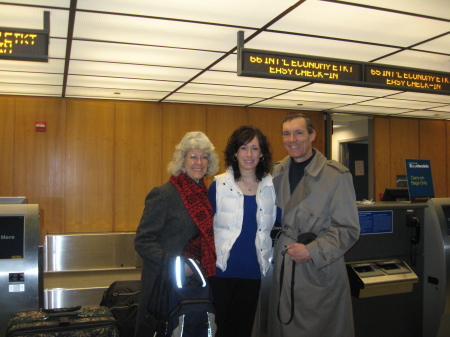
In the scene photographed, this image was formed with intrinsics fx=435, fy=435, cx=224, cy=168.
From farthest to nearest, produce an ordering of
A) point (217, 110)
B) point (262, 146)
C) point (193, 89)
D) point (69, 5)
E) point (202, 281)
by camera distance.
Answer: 1. point (217, 110)
2. point (193, 89)
3. point (69, 5)
4. point (262, 146)
5. point (202, 281)

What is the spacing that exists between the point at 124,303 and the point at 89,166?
4.02m

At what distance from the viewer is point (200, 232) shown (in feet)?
7.96

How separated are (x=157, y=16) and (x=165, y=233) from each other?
191 centimetres

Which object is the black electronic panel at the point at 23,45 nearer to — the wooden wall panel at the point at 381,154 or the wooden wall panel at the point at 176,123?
the wooden wall panel at the point at 176,123

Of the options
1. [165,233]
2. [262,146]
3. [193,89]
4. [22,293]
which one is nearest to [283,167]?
[262,146]

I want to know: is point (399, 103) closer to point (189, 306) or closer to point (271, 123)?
point (271, 123)

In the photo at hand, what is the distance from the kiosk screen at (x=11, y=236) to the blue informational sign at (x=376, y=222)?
245cm

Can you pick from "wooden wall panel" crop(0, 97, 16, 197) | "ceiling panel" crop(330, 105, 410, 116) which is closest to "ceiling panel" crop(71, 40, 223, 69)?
"wooden wall panel" crop(0, 97, 16, 197)

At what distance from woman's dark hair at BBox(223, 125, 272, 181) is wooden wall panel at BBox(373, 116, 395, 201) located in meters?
7.08

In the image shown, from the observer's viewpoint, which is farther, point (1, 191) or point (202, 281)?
point (1, 191)

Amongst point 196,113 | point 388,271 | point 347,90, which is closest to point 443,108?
point 347,90

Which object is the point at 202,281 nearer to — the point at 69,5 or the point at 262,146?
the point at 262,146

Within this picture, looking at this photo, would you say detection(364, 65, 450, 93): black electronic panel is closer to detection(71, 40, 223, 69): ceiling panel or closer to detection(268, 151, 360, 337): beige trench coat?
detection(71, 40, 223, 69): ceiling panel

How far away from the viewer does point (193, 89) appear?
6.58 meters
